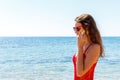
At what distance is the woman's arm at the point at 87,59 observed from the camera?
2955mm

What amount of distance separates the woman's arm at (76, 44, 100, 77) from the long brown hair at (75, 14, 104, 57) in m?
0.06

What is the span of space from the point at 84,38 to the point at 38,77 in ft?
34.9

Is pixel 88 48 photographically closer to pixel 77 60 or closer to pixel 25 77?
pixel 77 60

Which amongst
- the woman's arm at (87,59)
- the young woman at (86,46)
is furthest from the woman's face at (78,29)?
the woman's arm at (87,59)

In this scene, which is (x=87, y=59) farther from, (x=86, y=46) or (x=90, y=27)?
(x=90, y=27)

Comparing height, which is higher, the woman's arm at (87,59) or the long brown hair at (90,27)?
the long brown hair at (90,27)

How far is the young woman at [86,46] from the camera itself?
2.97 m

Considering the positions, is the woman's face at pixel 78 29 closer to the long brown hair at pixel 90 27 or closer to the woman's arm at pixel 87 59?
the long brown hair at pixel 90 27

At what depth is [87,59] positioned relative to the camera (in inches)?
118

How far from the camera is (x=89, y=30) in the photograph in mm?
3037

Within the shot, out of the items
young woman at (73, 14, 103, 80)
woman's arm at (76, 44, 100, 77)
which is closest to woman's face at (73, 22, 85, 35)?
young woman at (73, 14, 103, 80)

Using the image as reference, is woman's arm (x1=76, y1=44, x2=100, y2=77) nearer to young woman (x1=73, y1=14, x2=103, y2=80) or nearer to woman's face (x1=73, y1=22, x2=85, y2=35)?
young woman (x1=73, y1=14, x2=103, y2=80)

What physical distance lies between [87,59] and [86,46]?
0.12m

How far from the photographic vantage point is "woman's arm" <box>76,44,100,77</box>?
116 inches
